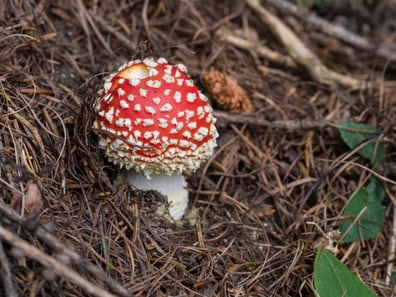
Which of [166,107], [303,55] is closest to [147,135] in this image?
[166,107]

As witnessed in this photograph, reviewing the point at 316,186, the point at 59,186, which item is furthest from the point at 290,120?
the point at 59,186

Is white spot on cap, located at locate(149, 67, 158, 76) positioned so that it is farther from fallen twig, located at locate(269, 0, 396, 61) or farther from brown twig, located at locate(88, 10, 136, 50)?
fallen twig, located at locate(269, 0, 396, 61)

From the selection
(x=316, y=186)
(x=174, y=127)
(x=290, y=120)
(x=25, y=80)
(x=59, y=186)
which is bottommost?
(x=316, y=186)

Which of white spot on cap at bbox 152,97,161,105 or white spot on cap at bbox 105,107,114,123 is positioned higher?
white spot on cap at bbox 152,97,161,105

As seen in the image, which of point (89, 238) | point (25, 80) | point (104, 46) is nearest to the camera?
point (89, 238)

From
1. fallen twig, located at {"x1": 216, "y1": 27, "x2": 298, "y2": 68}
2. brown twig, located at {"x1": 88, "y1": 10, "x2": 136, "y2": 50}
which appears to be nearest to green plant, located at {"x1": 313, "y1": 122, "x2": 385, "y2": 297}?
fallen twig, located at {"x1": 216, "y1": 27, "x2": 298, "y2": 68}

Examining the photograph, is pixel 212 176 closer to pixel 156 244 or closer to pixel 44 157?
pixel 156 244

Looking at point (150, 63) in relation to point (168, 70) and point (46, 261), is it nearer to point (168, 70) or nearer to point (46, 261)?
point (168, 70)
